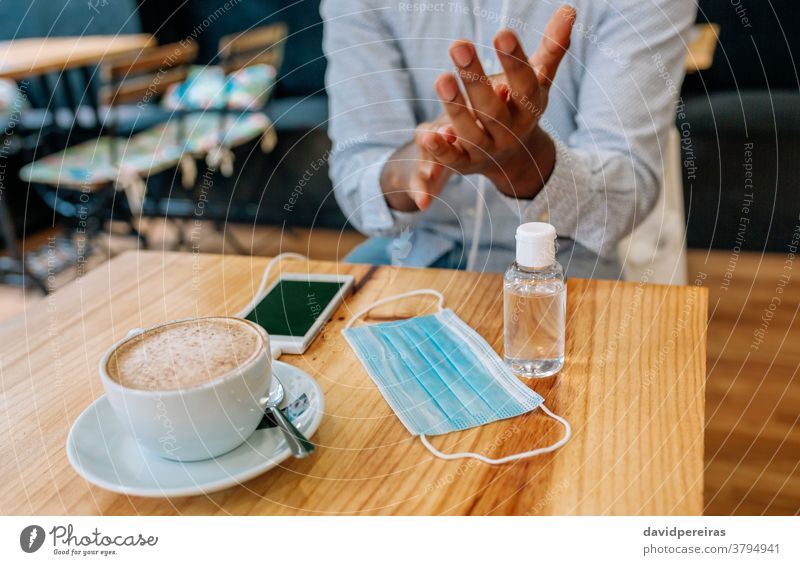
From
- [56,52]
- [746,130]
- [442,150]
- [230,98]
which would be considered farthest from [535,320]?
[56,52]

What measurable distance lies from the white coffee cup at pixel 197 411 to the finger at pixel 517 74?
0.27 m

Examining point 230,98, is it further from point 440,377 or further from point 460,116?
point 440,377

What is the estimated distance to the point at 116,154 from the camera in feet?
5.35

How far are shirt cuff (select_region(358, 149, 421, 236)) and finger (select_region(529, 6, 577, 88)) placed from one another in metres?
0.24

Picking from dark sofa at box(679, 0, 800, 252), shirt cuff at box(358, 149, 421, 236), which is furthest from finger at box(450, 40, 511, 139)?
dark sofa at box(679, 0, 800, 252)

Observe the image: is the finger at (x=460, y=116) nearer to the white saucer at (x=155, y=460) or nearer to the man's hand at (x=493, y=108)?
the man's hand at (x=493, y=108)

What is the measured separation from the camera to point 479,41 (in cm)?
81

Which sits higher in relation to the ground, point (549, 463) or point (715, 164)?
point (549, 463)

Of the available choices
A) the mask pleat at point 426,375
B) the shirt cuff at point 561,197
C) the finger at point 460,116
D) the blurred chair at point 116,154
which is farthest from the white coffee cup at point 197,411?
the blurred chair at point 116,154

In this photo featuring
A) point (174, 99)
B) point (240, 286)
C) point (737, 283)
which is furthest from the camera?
point (174, 99)

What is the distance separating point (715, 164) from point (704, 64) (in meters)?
0.20

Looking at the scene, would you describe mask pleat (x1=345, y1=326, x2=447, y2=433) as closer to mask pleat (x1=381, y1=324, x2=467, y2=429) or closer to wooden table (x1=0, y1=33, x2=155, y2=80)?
mask pleat (x1=381, y1=324, x2=467, y2=429)
